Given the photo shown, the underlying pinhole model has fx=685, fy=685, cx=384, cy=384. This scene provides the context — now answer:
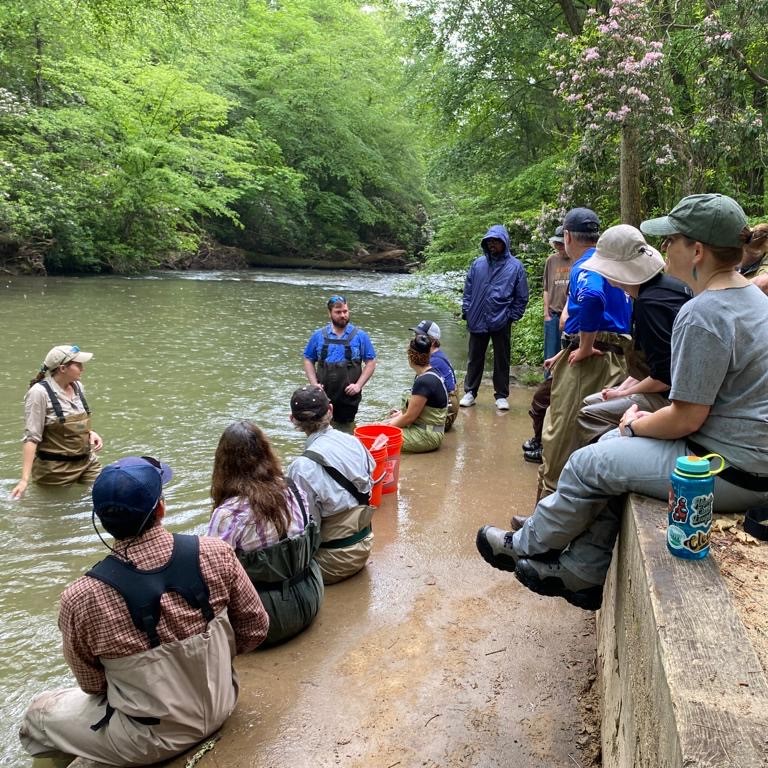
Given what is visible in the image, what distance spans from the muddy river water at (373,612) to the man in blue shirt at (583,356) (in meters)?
0.93

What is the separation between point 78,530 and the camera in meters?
5.43

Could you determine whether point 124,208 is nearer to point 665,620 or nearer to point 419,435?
point 419,435

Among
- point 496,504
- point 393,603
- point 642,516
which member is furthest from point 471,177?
point 642,516

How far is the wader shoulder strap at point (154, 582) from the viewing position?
256cm

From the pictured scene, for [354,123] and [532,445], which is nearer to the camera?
[532,445]

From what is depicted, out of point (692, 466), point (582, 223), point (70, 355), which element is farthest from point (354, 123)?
point (692, 466)

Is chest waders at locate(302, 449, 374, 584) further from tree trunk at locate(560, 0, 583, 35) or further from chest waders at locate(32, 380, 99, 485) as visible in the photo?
tree trunk at locate(560, 0, 583, 35)

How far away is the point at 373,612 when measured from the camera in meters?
3.90

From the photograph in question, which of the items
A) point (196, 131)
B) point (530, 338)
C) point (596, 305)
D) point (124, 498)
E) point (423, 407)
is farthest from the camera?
point (196, 131)

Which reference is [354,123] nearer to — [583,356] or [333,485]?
[583,356]

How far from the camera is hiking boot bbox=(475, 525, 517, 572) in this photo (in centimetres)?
301

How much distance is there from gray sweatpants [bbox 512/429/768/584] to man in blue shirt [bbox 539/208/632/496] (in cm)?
151

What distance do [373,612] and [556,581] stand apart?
1417mm

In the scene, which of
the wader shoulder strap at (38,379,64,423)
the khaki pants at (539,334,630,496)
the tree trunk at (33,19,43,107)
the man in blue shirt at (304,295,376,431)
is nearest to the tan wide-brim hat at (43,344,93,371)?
the wader shoulder strap at (38,379,64,423)
